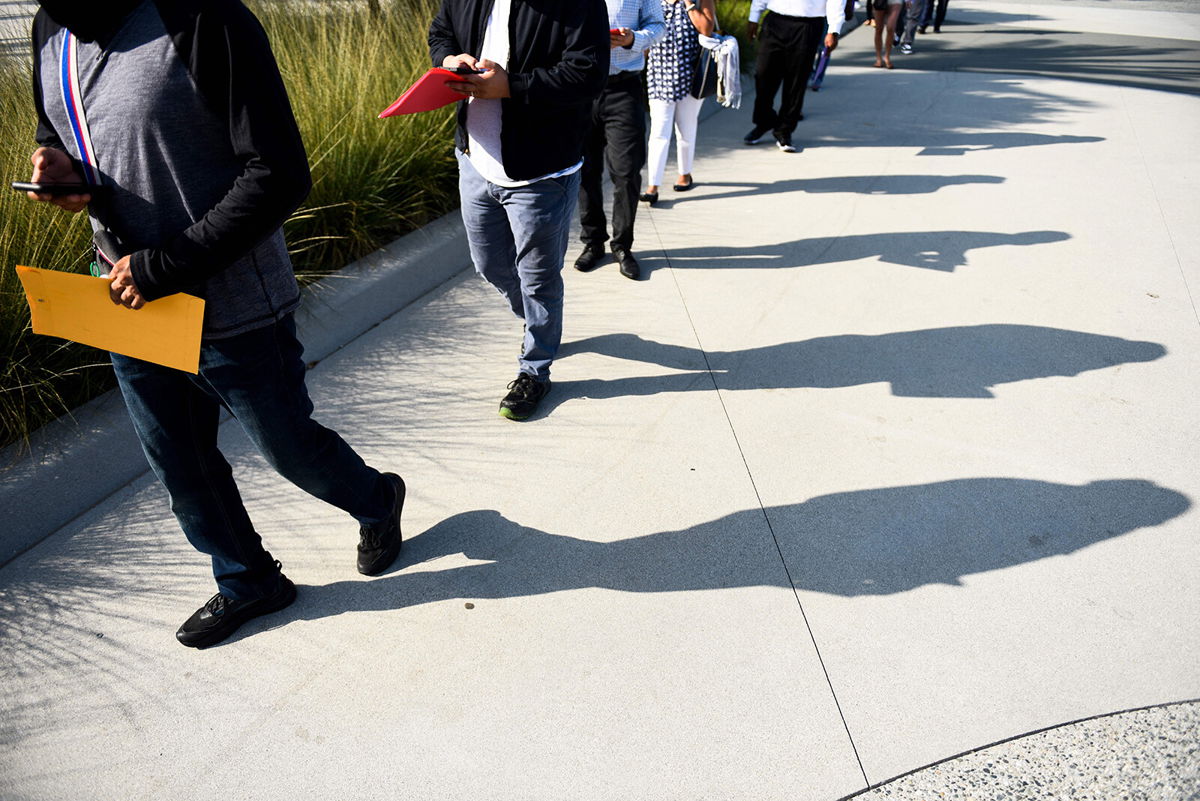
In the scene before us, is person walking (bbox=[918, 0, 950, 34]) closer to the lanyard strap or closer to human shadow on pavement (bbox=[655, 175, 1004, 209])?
human shadow on pavement (bbox=[655, 175, 1004, 209])

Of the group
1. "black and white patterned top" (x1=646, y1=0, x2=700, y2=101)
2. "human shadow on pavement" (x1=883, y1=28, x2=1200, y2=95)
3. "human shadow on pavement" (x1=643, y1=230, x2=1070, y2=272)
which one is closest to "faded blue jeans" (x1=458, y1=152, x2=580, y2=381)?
"human shadow on pavement" (x1=643, y1=230, x2=1070, y2=272)

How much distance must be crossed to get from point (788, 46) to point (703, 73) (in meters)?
1.60

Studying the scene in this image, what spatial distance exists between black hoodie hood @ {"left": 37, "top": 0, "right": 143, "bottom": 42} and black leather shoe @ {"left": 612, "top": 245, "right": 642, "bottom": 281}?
3.09 metres

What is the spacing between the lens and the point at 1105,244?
502 cm

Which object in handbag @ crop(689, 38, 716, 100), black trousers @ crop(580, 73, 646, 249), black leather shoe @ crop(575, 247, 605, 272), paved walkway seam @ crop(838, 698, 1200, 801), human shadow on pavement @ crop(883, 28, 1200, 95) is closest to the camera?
paved walkway seam @ crop(838, 698, 1200, 801)

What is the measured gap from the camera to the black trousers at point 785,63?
6.31 metres

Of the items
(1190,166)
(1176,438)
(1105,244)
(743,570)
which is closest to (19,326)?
(743,570)

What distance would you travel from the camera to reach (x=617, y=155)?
4410mm

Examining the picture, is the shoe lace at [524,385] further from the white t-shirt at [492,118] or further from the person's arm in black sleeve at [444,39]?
→ the person's arm in black sleeve at [444,39]

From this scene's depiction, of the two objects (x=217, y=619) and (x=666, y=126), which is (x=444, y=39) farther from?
(x=666, y=126)

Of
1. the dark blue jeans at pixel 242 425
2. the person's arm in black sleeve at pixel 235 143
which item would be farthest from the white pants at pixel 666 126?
the person's arm in black sleeve at pixel 235 143

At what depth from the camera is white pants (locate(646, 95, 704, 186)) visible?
5.25 meters

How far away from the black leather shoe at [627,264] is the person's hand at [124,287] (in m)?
3.01

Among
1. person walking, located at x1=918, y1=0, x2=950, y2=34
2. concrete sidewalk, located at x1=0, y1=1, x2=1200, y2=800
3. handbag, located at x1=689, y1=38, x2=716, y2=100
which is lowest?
concrete sidewalk, located at x1=0, y1=1, x2=1200, y2=800
